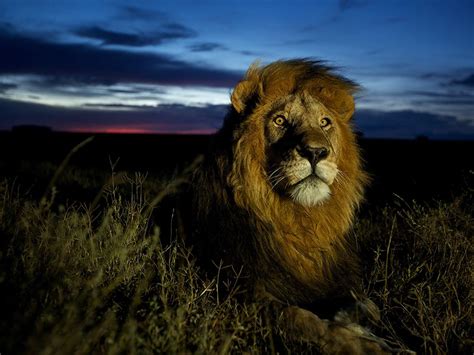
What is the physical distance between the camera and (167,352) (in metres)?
3.10

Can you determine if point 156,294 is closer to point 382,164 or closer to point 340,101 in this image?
point 340,101

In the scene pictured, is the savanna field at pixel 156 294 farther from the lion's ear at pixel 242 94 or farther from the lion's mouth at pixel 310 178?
the lion's mouth at pixel 310 178

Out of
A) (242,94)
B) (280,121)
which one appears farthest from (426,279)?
(242,94)

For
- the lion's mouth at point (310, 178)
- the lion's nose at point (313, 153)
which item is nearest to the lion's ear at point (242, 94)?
the lion's nose at point (313, 153)

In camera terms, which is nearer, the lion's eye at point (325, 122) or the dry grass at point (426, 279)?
the dry grass at point (426, 279)

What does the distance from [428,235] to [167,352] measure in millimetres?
3627

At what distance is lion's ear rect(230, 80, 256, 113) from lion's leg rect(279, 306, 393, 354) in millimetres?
1668

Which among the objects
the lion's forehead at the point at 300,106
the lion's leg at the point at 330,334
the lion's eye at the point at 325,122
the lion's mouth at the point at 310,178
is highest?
the lion's forehead at the point at 300,106

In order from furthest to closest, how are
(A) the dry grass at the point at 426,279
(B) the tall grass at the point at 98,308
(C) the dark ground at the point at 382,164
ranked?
(C) the dark ground at the point at 382,164, (A) the dry grass at the point at 426,279, (B) the tall grass at the point at 98,308

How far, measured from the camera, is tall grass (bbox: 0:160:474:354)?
2.90 metres

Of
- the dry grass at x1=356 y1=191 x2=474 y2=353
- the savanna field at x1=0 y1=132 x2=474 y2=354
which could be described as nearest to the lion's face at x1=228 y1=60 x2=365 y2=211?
the savanna field at x1=0 y1=132 x2=474 y2=354

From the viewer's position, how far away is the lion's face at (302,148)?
4.44m

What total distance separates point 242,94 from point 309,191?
996 mm

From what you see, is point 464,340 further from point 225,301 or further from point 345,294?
point 225,301
